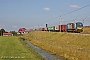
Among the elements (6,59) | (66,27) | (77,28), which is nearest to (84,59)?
(6,59)

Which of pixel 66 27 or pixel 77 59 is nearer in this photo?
pixel 77 59

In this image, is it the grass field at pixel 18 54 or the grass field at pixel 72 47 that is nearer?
the grass field at pixel 18 54

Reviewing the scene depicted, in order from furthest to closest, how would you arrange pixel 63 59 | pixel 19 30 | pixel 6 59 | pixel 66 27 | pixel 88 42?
pixel 19 30
pixel 66 27
pixel 88 42
pixel 63 59
pixel 6 59

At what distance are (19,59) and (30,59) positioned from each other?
870mm

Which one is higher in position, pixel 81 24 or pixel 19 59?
pixel 81 24

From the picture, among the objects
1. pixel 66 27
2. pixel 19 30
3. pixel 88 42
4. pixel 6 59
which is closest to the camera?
pixel 6 59

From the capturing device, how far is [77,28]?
6169cm

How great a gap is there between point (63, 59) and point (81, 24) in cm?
4202

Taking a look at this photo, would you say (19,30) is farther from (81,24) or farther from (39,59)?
(39,59)

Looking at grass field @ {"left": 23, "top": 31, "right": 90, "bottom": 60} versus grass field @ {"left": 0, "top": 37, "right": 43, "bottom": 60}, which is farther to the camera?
grass field @ {"left": 23, "top": 31, "right": 90, "bottom": 60}

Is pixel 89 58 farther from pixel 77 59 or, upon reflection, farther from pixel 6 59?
pixel 6 59

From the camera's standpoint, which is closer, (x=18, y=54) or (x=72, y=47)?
(x=18, y=54)

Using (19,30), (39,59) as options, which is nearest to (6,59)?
(39,59)

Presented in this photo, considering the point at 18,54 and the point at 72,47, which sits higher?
the point at 72,47
